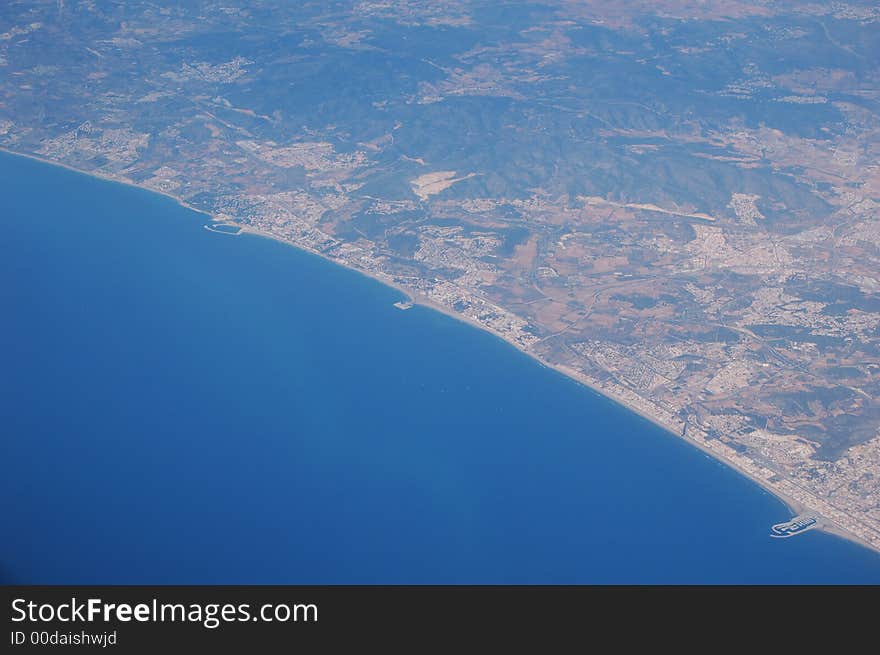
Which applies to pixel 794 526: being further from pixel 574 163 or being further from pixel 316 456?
pixel 574 163

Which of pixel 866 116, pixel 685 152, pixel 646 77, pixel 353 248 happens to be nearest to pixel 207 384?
pixel 353 248

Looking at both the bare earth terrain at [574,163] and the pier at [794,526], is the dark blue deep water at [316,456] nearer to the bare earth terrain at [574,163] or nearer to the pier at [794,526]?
the pier at [794,526]

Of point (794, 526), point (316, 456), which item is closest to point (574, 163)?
point (794, 526)

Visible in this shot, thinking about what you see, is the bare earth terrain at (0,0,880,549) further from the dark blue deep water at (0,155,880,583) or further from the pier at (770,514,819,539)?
the dark blue deep water at (0,155,880,583)

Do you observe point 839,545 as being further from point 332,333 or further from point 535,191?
point 535,191

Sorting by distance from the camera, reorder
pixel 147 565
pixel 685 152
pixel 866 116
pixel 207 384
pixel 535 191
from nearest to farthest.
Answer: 1. pixel 147 565
2. pixel 207 384
3. pixel 535 191
4. pixel 685 152
5. pixel 866 116
